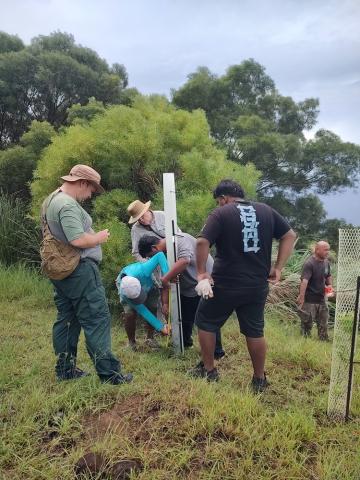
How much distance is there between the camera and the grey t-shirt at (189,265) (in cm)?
454

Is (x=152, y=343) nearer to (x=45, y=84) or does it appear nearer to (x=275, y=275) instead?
(x=275, y=275)

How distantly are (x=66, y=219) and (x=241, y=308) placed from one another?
1562 mm

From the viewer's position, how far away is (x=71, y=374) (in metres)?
3.74

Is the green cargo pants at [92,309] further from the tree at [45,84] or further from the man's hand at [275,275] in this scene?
the tree at [45,84]

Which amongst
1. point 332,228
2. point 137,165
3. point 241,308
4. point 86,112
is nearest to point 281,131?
point 332,228

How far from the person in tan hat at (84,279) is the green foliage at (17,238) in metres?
5.65

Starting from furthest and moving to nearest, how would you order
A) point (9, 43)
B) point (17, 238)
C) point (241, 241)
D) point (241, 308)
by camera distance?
1. point (9, 43)
2. point (17, 238)
3. point (241, 308)
4. point (241, 241)

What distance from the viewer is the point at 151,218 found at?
5.03 meters

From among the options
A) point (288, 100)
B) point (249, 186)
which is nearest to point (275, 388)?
point (249, 186)

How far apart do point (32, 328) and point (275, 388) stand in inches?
130

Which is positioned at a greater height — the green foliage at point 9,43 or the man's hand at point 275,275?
the green foliage at point 9,43

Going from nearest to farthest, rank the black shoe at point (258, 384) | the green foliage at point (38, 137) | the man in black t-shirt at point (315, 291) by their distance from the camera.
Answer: the black shoe at point (258, 384)
the man in black t-shirt at point (315, 291)
the green foliage at point (38, 137)

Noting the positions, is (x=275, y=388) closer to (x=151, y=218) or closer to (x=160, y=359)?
(x=160, y=359)

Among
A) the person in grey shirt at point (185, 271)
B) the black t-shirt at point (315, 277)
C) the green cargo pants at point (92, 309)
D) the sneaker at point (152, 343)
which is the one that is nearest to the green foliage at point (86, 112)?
the black t-shirt at point (315, 277)
